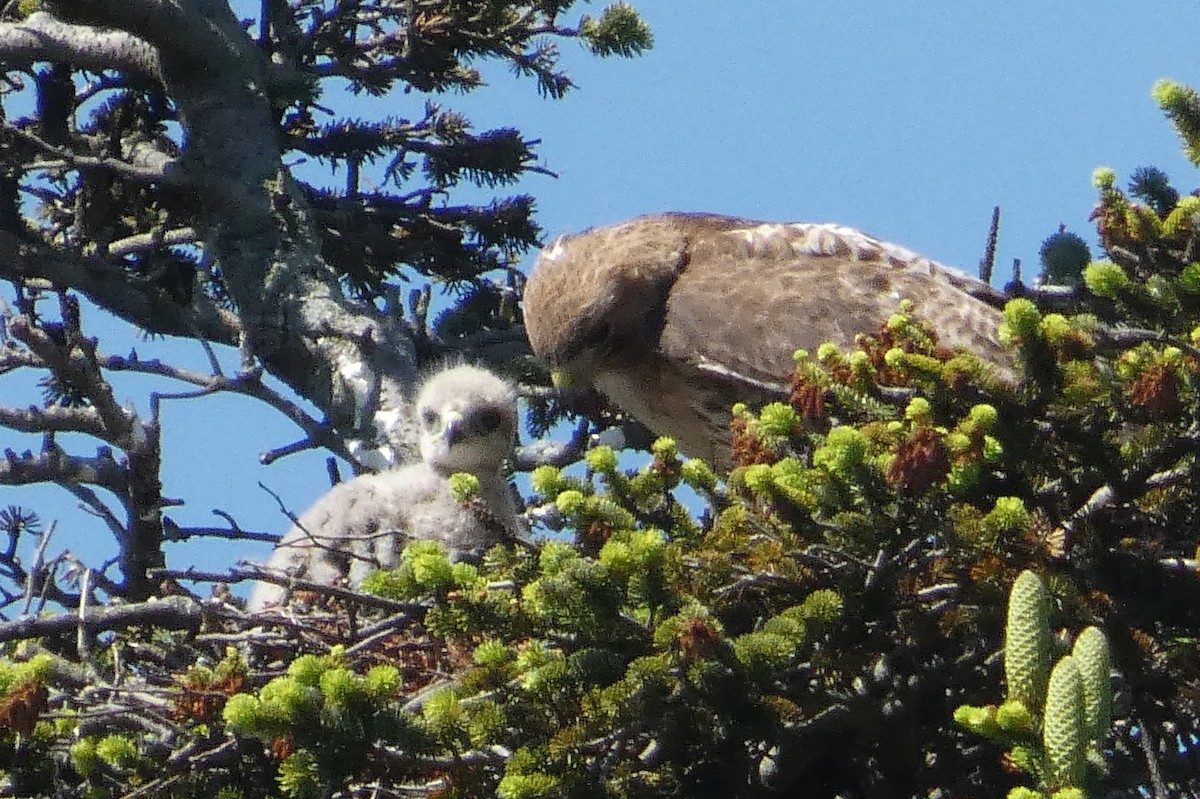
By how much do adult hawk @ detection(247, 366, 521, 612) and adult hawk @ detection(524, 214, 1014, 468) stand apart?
399 millimetres

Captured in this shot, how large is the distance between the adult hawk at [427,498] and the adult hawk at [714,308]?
399 millimetres

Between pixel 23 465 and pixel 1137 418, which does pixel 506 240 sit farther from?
pixel 1137 418

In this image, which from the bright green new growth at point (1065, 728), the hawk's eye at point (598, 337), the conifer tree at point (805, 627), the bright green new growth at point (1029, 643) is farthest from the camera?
the hawk's eye at point (598, 337)

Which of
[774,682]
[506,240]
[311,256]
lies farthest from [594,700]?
[506,240]

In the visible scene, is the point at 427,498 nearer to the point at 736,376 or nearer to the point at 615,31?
the point at 736,376

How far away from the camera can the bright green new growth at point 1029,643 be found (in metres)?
2.51

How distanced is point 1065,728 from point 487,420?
116 inches

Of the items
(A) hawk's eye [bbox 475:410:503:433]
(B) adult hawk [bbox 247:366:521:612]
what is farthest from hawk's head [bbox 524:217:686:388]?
(A) hawk's eye [bbox 475:410:503:433]

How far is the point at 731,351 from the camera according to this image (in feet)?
16.9

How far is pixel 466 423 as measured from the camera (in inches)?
201

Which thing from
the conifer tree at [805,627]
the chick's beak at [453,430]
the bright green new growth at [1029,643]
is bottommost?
the bright green new growth at [1029,643]

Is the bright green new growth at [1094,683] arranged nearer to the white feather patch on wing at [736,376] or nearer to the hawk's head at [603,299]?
the white feather patch on wing at [736,376]

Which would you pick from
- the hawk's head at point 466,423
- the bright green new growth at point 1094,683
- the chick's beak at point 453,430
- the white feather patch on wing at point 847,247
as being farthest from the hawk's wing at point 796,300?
the bright green new growth at point 1094,683

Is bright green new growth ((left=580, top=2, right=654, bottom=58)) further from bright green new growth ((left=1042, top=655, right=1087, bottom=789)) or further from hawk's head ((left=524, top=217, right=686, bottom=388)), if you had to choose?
bright green new growth ((left=1042, top=655, right=1087, bottom=789))
